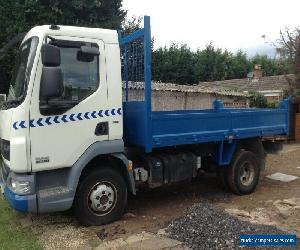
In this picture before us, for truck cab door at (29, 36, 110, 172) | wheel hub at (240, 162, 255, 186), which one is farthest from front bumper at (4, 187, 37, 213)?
wheel hub at (240, 162, 255, 186)

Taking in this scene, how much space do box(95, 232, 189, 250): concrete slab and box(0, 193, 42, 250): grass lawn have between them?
0.97 m

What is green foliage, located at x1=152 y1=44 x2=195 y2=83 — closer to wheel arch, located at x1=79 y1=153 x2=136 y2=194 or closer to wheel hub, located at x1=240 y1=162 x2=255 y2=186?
wheel hub, located at x1=240 y1=162 x2=255 y2=186

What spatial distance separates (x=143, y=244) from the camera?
5477 mm

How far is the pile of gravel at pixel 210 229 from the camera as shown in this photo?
5.36 metres

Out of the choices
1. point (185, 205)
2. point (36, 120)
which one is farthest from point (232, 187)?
point (36, 120)

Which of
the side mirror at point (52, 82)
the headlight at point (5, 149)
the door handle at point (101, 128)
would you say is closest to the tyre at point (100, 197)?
the door handle at point (101, 128)

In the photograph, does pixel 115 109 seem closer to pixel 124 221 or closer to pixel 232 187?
pixel 124 221

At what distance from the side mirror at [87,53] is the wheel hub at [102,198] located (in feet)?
6.20

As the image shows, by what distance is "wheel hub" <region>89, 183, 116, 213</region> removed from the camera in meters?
6.15

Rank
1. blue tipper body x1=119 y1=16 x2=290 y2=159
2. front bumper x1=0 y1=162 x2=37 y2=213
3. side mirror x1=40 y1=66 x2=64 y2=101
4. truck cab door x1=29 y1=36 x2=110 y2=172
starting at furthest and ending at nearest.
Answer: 1. blue tipper body x1=119 y1=16 x2=290 y2=159
2. truck cab door x1=29 y1=36 x2=110 y2=172
3. front bumper x1=0 y1=162 x2=37 y2=213
4. side mirror x1=40 y1=66 x2=64 y2=101

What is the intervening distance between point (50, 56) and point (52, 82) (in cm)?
34

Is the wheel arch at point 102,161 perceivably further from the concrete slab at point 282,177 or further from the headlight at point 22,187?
the concrete slab at point 282,177

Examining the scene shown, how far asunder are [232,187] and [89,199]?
330cm

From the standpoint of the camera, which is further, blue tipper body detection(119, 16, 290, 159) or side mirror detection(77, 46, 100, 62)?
blue tipper body detection(119, 16, 290, 159)
